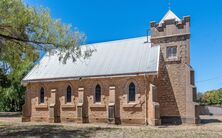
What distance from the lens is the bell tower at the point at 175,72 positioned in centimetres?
2611

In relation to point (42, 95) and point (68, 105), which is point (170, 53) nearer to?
point (68, 105)

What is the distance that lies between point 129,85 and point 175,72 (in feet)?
16.0

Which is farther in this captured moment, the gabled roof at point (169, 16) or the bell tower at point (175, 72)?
the gabled roof at point (169, 16)

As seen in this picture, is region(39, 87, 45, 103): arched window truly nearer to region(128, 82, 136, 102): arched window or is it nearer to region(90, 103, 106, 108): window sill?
region(90, 103, 106, 108): window sill

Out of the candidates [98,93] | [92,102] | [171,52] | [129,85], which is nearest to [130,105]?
[129,85]

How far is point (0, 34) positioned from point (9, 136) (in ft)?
21.4

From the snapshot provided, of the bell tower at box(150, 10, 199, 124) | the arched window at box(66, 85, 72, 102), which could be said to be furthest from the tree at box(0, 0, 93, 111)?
the bell tower at box(150, 10, 199, 124)

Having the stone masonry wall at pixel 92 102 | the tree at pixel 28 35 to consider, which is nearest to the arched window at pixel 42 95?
the stone masonry wall at pixel 92 102

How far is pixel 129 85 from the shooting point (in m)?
25.5

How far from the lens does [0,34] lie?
17.4m

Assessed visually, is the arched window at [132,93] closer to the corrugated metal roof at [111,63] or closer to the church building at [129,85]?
the church building at [129,85]

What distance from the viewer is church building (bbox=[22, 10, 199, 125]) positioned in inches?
982

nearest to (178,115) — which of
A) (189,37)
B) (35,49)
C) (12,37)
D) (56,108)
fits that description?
(189,37)

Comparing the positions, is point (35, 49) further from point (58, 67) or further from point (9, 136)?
point (58, 67)
